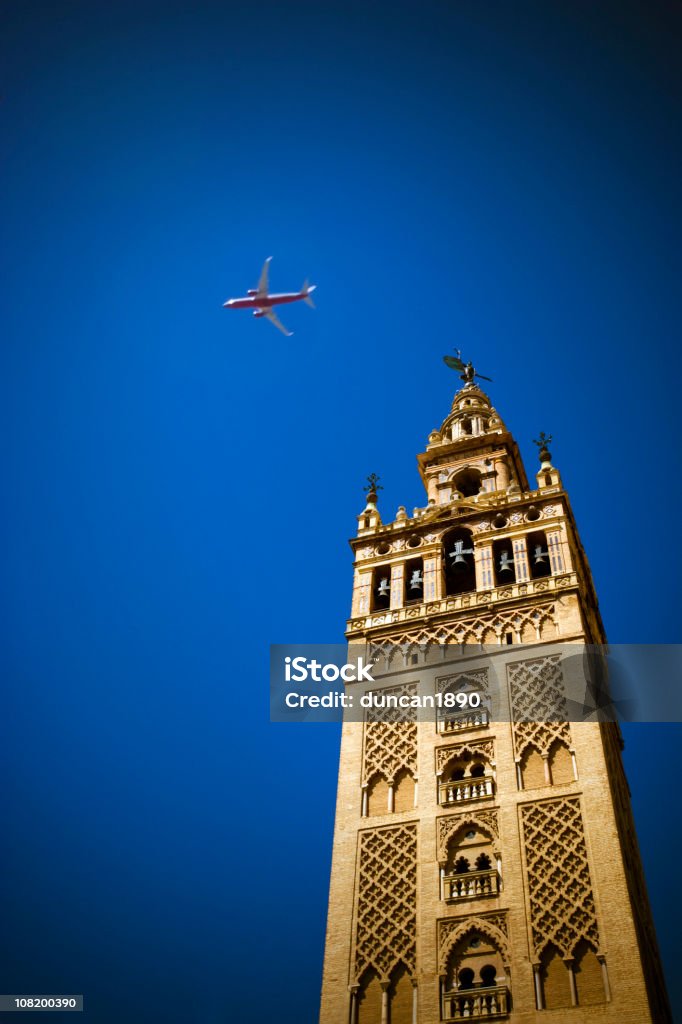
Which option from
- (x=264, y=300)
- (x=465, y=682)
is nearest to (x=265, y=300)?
(x=264, y=300)

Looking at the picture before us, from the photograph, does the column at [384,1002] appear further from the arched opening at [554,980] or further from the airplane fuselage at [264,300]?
the airplane fuselage at [264,300]

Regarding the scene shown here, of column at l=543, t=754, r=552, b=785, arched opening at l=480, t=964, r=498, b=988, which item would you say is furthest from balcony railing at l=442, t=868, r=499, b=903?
column at l=543, t=754, r=552, b=785

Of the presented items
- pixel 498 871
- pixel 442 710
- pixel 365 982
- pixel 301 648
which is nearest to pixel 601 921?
pixel 498 871

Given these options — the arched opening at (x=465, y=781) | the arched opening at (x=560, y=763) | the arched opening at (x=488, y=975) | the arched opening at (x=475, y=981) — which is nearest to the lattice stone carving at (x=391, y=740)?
the arched opening at (x=465, y=781)

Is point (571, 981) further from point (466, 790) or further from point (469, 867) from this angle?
point (466, 790)

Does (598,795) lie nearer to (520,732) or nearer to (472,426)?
(520,732)

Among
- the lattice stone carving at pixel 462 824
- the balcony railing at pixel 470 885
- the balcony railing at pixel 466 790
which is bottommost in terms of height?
the balcony railing at pixel 470 885

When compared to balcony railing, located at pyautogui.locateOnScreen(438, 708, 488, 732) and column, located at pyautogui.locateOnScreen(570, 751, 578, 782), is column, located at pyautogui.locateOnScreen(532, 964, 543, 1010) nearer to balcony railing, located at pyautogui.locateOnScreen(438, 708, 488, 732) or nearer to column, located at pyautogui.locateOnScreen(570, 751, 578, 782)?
column, located at pyautogui.locateOnScreen(570, 751, 578, 782)
